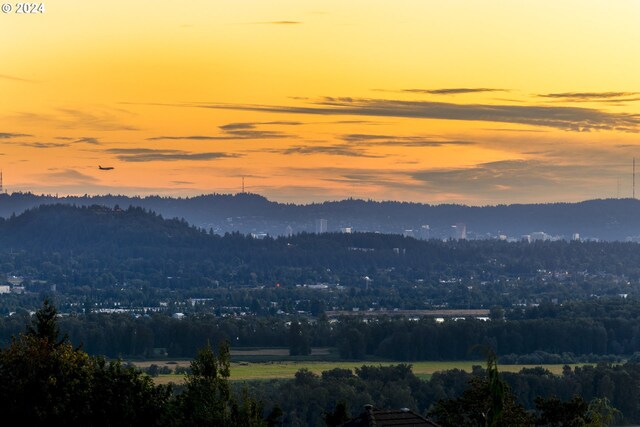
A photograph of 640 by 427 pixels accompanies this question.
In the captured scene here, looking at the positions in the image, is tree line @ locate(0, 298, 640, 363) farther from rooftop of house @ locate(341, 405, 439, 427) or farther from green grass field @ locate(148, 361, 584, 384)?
rooftop of house @ locate(341, 405, 439, 427)

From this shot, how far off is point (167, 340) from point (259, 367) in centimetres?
2135

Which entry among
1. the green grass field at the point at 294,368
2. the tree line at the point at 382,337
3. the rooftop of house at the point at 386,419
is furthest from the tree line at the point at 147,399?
the tree line at the point at 382,337

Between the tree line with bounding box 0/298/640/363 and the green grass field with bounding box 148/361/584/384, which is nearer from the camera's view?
the green grass field with bounding box 148/361/584/384

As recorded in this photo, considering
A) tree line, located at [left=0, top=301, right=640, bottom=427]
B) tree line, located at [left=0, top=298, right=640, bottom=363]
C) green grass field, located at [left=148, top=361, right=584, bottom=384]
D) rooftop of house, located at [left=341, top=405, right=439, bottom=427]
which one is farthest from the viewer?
tree line, located at [left=0, top=298, right=640, bottom=363]

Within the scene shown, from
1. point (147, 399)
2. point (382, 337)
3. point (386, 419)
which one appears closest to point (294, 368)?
point (382, 337)

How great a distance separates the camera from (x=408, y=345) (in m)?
135

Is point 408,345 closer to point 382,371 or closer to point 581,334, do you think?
point 581,334

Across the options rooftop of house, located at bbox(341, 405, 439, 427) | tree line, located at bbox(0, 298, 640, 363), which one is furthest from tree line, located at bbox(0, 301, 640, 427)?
tree line, located at bbox(0, 298, 640, 363)

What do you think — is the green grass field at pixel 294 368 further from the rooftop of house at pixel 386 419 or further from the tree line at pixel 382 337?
the rooftop of house at pixel 386 419

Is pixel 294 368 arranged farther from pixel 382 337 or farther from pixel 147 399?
pixel 147 399

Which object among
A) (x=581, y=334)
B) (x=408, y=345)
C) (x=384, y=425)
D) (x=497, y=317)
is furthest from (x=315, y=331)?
(x=384, y=425)

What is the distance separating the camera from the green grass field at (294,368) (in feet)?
346

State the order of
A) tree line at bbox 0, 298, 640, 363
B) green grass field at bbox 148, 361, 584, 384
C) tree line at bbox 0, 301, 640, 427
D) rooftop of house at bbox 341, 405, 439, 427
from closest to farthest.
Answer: rooftop of house at bbox 341, 405, 439, 427
tree line at bbox 0, 301, 640, 427
green grass field at bbox 148, 361, 584, 384
tree line at bbox 0, 298, 640, 363

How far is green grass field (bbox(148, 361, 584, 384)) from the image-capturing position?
105500 millimetres
